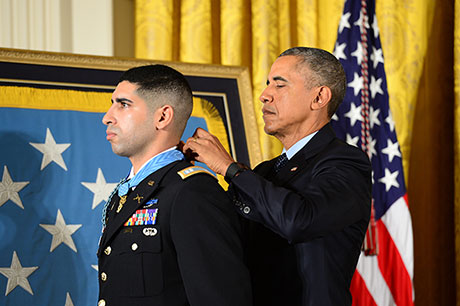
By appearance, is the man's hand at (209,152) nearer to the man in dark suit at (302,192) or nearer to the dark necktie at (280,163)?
the man in dark suit at (302,192)

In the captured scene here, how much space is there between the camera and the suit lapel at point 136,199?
148cm

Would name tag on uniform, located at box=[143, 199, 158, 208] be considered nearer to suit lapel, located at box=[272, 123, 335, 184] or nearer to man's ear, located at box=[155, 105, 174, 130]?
man's ear, located at box=[155, 105, 174, 130]

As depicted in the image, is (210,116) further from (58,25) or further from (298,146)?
(58,25)

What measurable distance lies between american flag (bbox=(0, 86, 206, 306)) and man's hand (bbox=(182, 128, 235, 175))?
784 mm

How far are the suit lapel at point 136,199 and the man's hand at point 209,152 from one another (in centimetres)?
10

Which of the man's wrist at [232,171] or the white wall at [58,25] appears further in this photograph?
→ the white wall at [58,25]

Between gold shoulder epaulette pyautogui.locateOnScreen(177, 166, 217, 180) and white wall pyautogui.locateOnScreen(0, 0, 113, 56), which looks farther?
white wall pyautogui.locateOnScreen(0, 0, 113, 56)

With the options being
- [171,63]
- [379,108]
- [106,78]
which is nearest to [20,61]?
[106,78]

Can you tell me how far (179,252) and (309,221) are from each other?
0.34 metres

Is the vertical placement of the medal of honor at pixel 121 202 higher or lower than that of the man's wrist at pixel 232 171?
lower

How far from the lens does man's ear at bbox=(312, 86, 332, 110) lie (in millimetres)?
1749

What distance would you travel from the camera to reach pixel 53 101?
7.55ft

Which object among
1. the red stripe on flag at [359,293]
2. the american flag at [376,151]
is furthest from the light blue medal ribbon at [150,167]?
the red stripe on flag at [359,293]

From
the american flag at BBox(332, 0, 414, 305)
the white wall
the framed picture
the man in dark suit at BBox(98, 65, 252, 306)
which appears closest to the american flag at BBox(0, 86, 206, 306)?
the framed picture
